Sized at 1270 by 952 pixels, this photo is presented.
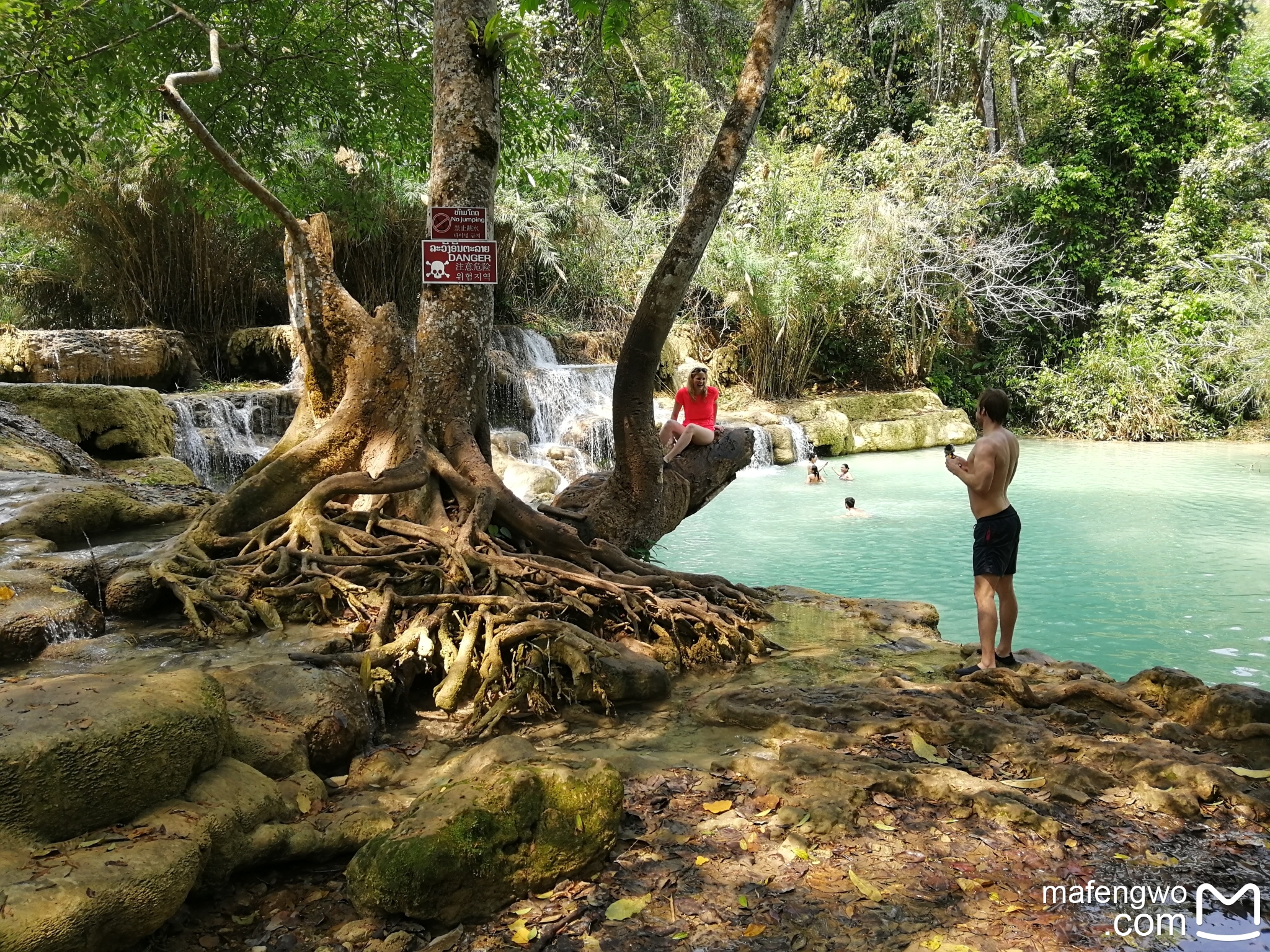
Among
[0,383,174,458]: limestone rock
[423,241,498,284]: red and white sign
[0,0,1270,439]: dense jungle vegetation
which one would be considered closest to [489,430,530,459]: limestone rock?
[0,0,1270,439]: dense jungle vegetation

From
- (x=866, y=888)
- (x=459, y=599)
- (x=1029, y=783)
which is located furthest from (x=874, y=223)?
(x=866, y=888)

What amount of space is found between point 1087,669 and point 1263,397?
1988 centimetres

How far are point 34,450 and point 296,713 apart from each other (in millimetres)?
6177

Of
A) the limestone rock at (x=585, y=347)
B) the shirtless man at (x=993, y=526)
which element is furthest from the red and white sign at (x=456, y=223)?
the limestone rock at (x=585, y=347)

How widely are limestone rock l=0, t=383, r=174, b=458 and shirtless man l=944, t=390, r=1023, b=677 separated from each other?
889 centimetres

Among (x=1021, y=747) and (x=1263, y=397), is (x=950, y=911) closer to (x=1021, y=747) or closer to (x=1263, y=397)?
(x=1021, y=747)

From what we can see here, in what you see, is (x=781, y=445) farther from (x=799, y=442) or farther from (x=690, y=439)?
(x=690, y=439)

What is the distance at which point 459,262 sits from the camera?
5.85 m

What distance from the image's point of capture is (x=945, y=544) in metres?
12.0

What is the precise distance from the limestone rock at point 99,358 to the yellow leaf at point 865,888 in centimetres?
1316

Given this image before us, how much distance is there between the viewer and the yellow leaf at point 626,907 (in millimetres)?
2660

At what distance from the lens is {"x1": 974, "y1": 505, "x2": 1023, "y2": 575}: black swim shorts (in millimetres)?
5148

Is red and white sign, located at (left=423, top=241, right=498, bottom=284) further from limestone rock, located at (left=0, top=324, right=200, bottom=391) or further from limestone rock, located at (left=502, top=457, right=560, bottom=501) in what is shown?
limestone rock, located at (left=0, top=324, right=200, bottom=391)

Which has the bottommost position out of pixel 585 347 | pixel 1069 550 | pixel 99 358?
pixel 1069 550
